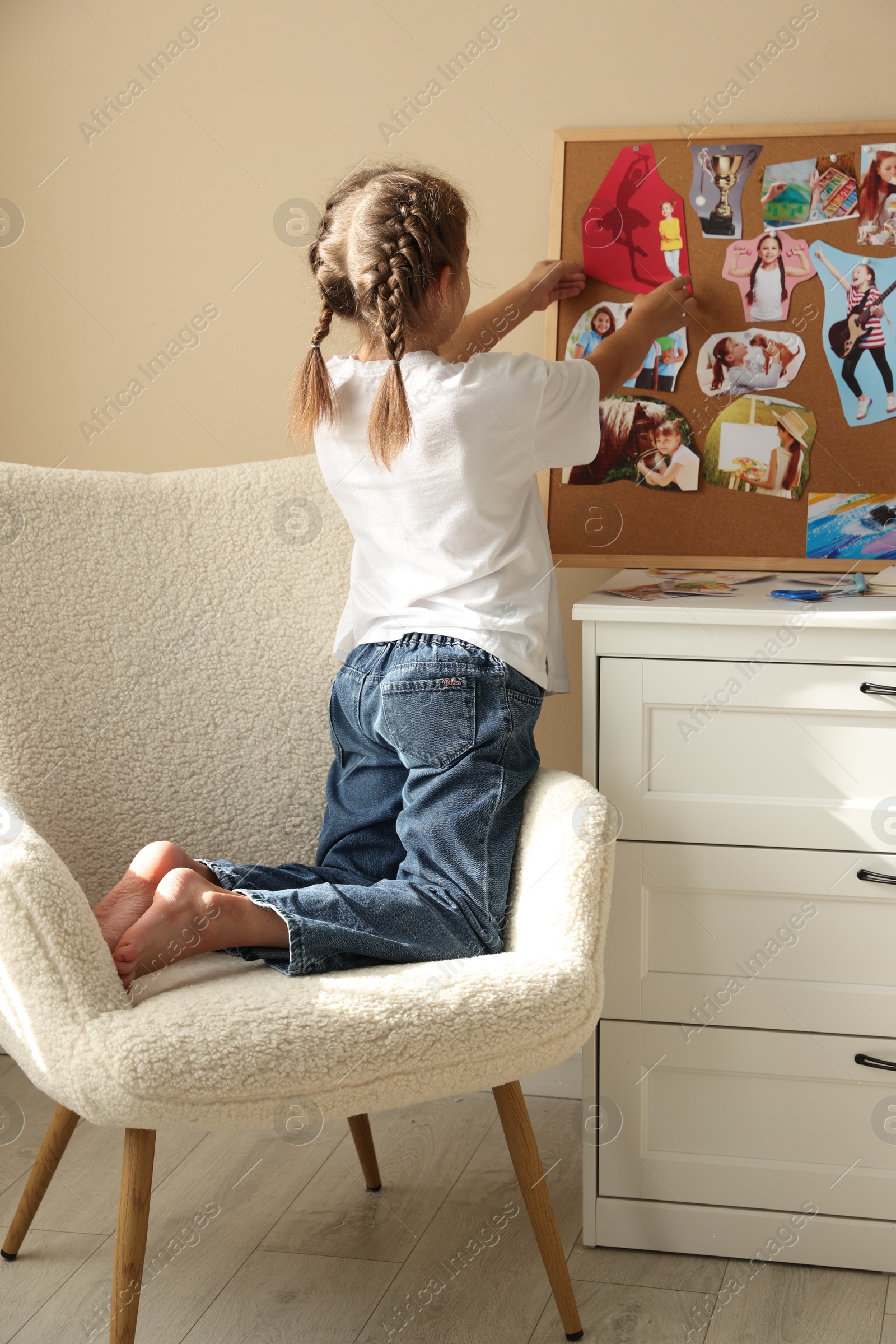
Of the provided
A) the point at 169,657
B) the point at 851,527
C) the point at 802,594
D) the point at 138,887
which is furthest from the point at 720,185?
the point at 138,887

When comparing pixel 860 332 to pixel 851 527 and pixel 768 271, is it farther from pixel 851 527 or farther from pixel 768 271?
pixel 851 527

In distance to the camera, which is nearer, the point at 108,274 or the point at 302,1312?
the point at 302,1312

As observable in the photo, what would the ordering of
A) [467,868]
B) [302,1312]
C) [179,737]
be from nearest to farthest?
[467,868], [302,1312], [179,737]

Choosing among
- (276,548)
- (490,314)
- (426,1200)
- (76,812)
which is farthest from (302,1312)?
(490,314)

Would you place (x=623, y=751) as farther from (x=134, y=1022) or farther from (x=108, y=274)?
(x=108, y=274)

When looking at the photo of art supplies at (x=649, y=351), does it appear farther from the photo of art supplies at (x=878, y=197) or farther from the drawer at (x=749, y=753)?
the drawer at (x=749, y=753)

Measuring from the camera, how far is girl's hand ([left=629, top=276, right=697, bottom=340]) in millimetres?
1498

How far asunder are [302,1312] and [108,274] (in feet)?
4.88

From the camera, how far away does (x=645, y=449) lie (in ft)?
5.29

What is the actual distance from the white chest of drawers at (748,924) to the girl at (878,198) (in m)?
0.54

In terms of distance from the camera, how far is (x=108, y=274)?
1.79 meters

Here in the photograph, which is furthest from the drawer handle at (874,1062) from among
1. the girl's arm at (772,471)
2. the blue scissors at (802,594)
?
the girl's arm at (772,471)

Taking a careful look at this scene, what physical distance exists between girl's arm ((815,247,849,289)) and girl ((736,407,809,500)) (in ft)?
0.58

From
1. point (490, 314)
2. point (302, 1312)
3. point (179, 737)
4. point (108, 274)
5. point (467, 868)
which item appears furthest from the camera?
point (108, 274)
